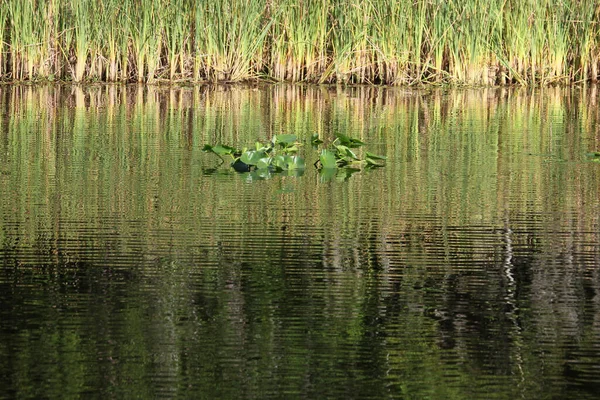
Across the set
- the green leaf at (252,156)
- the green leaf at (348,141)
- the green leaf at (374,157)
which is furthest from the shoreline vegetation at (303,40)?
the green leaf at (252,156)

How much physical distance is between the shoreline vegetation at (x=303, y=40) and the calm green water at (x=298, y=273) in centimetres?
525

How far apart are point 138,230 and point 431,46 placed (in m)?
9.67

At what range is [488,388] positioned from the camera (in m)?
3.82

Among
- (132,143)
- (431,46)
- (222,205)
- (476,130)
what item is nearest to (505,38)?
(431,46)

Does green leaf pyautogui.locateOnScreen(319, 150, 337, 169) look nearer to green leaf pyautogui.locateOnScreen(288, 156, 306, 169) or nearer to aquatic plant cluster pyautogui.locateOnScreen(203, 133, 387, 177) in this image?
aquatic plant cluster pyautogui.locateOnScreen(203, 133, 387, 177)

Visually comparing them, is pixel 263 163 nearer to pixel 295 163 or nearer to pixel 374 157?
pixel 295 163

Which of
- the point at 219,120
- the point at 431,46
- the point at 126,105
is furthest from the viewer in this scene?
the point at 431,46

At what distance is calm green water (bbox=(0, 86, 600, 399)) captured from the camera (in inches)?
155

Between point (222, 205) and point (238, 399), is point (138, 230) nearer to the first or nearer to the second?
point (222, 205)

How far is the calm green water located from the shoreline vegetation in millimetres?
5250

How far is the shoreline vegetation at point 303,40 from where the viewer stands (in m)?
15.0

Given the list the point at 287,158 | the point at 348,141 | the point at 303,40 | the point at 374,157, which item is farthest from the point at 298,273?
the point at 303,40

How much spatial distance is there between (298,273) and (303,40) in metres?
10.5

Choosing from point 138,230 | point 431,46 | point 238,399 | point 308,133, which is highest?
point 431,46
